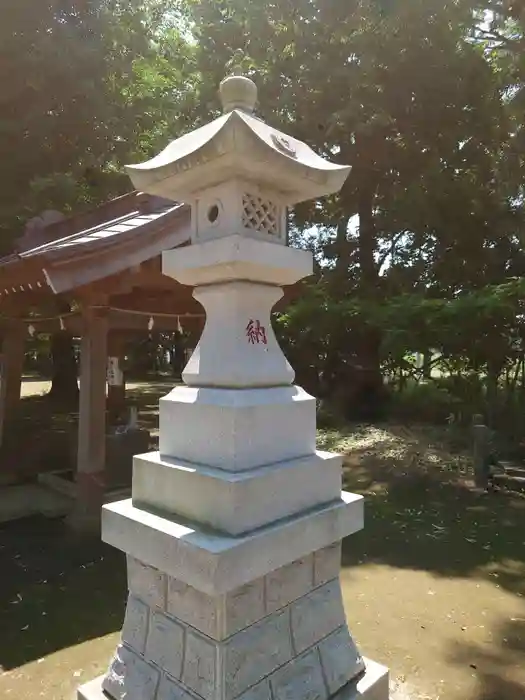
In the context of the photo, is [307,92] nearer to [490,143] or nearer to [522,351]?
[490,143]

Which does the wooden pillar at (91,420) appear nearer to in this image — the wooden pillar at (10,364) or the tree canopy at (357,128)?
the wooden pillar at (10,364)

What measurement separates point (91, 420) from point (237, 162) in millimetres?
4847

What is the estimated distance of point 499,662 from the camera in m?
3.70

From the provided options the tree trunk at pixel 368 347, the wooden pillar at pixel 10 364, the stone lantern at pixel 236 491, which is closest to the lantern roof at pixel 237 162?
the stone lantern at pixel 236 491

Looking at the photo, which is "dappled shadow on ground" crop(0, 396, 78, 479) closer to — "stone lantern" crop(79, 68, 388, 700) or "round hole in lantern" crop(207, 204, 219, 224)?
"stone lantern" crop(79, 68, 388, 700)

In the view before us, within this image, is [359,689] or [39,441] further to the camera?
[39,441]

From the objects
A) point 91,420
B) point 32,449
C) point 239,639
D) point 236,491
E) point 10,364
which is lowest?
point 32,449

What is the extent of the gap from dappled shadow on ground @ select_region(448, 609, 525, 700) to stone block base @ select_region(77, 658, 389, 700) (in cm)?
99

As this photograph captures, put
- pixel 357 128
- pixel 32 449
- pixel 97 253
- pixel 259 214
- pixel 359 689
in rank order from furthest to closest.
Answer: pixel 357 128 < pixel 32 449 < pixel 97 253 < pixel 359 689 < pixel 259 214

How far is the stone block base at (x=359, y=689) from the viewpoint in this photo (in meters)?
2.55

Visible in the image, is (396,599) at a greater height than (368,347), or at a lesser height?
lesser

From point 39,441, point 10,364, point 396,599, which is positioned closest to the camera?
point 396,599

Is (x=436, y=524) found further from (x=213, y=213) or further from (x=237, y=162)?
(x=237, y=162)

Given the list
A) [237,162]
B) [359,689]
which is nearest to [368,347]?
[359,689]
